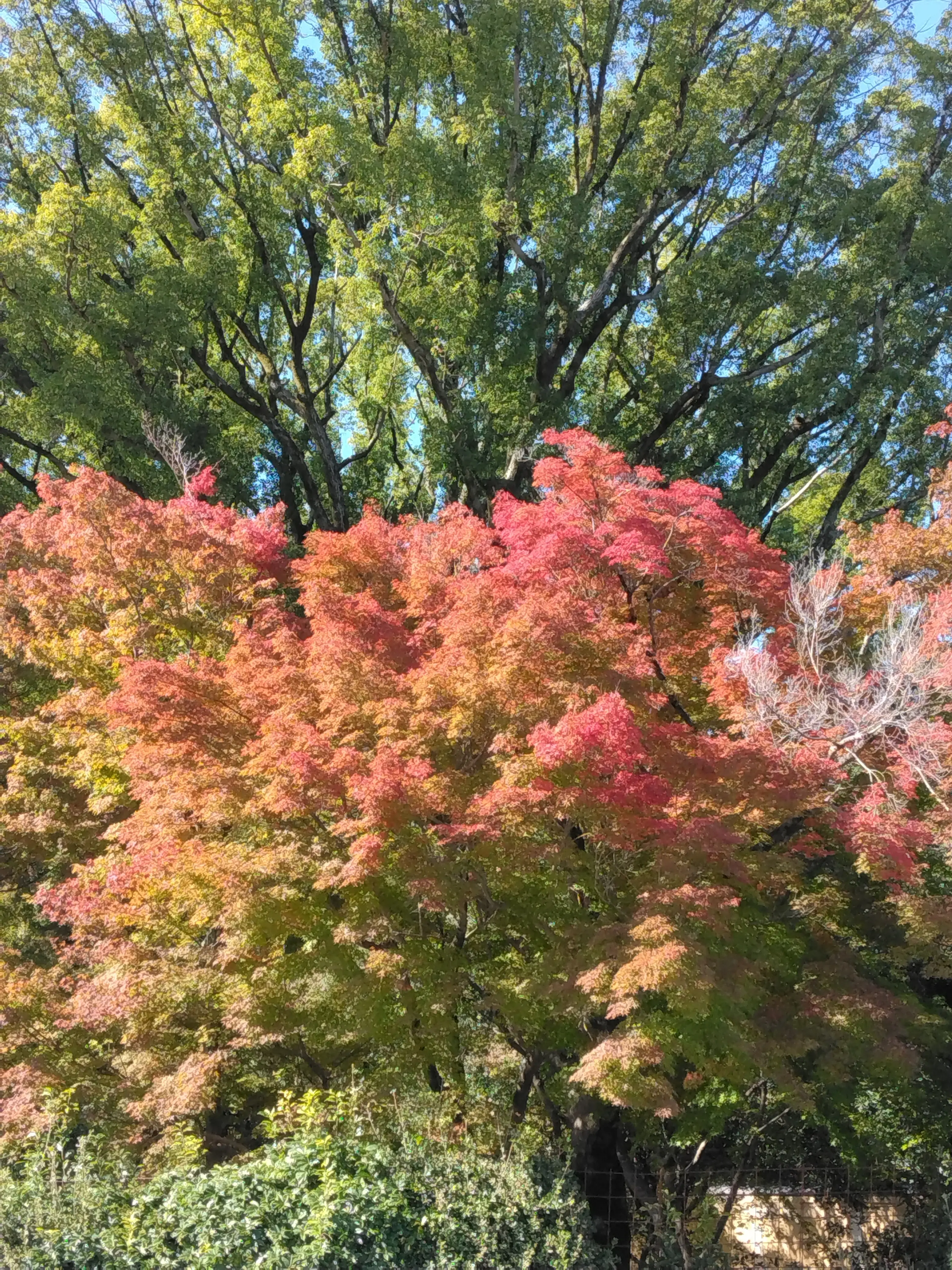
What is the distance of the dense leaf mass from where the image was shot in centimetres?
750

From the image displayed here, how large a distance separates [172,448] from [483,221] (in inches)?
247

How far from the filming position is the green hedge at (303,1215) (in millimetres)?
5785

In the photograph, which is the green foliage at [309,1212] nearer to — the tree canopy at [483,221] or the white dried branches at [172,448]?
the white dried branches at [172,448]

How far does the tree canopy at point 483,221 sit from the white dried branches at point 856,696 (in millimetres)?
7253

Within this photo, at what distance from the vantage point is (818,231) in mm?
17375

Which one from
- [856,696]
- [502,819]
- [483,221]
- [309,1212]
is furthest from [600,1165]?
[483,221]

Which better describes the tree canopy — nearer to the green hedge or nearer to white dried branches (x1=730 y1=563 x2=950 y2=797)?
white dried branches (x1=730 y1=563 x2=950 y2=797)

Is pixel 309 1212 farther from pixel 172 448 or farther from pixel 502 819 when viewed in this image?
pixel 172 448

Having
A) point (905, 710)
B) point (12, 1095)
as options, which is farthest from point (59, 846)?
point (905, 710)

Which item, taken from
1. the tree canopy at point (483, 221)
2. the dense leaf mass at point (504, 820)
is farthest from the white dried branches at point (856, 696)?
the tree canopy at point (483, 221)

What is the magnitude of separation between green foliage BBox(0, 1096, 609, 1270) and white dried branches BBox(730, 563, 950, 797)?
394cm

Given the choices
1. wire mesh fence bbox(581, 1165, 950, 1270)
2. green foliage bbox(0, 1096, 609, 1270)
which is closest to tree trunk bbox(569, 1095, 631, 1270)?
wire mesh fence bbox(581, 1165, 950, 1270)

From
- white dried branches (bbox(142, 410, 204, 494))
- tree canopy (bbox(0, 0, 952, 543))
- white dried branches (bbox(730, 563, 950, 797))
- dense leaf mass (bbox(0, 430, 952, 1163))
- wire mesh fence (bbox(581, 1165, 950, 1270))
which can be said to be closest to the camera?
dense leaf mass (bbox(0, 430, 952, 1163))

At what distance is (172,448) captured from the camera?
590 inches
